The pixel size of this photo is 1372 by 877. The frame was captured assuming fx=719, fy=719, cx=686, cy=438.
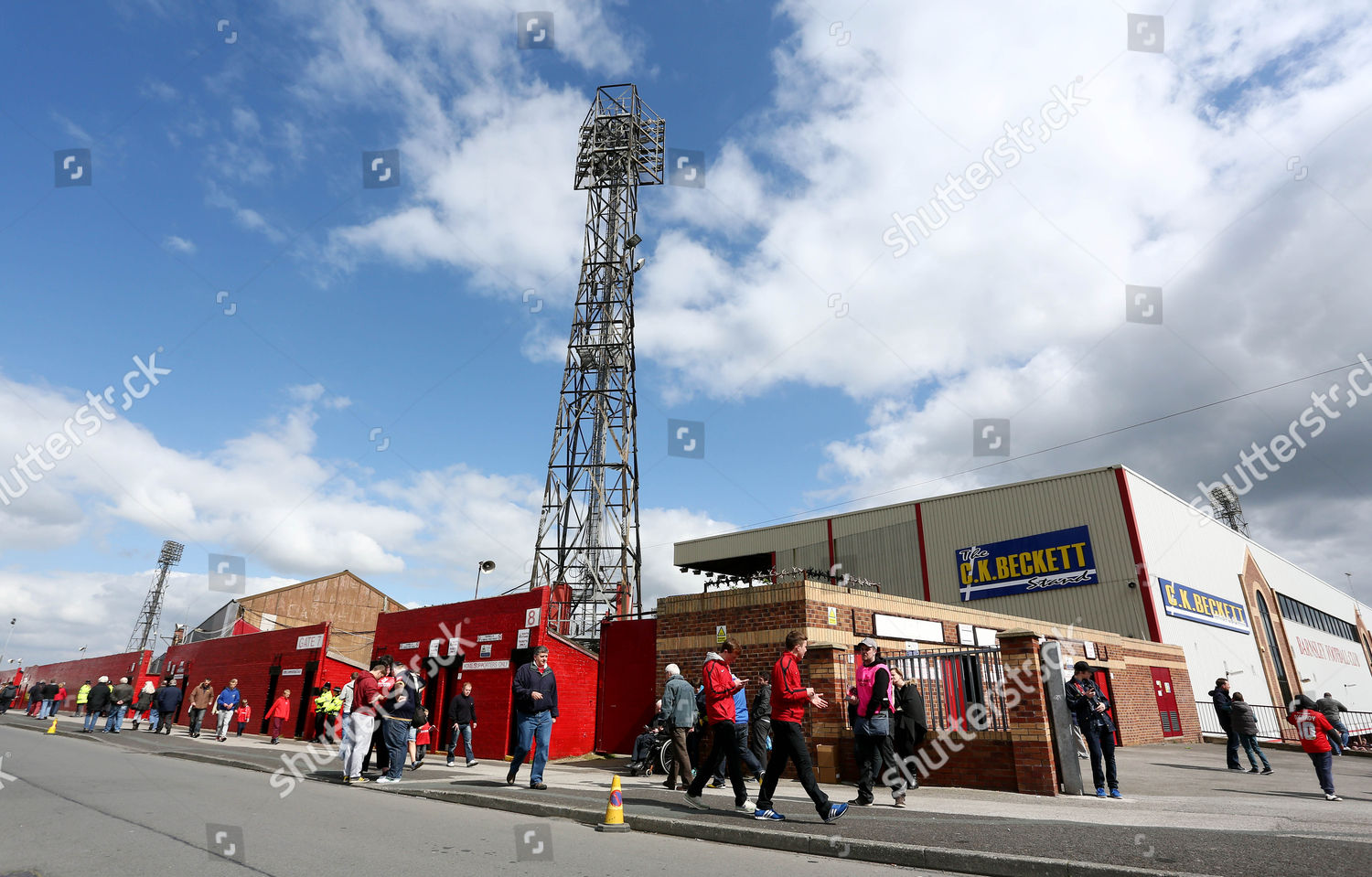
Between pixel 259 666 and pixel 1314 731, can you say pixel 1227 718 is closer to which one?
pixel 1314 731

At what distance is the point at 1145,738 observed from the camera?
22.3 metres

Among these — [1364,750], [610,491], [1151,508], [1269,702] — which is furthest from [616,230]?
[1269,702]

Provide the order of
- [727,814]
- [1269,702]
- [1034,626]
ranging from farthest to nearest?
[1269,702], [1034,626], [727,814]

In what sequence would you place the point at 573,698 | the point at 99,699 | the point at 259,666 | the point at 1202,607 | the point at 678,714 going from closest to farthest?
1. the point at 678,714
2. the point at 573,698
3. the point at 99,699
4. the point at 259,666
5. the point at 1202,607

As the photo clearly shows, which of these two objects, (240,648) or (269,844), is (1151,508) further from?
(240,648)

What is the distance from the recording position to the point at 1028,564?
1088 inches

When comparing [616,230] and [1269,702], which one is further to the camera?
[1269,702]

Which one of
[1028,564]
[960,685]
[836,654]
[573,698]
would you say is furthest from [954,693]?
[1028,564]

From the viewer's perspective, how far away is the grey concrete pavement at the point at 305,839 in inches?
189

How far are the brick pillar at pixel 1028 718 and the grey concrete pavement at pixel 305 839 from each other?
5.13m

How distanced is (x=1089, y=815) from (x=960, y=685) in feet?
10.9

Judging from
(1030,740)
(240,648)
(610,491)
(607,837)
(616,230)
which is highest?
(616,230)

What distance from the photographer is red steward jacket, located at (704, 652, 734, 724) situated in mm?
7488

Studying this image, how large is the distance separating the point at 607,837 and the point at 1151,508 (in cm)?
2784
